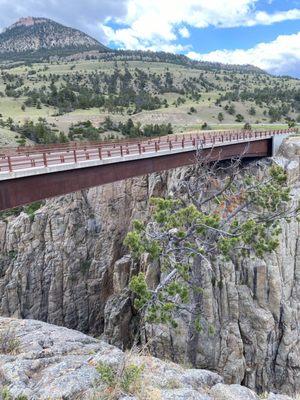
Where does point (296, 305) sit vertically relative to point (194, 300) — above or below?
below

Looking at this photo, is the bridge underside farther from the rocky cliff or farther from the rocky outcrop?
the rocky outcrop

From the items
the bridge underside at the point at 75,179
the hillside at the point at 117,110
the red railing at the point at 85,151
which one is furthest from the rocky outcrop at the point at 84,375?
the hillside at the point at 117,110

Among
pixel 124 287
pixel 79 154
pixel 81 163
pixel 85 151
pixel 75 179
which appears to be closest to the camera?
pixel 81 163

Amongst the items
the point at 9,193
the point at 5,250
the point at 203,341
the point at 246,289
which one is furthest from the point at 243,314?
the point at 5,250

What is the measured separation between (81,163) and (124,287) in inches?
511

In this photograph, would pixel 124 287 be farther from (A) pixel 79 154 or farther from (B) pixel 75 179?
(A) pixel 79 154

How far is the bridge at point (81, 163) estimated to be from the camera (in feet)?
60.5

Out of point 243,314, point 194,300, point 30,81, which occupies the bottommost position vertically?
point 243,314

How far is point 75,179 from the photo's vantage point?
21.5 m

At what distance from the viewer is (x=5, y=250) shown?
111ft

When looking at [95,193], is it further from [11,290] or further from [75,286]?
[11,290]

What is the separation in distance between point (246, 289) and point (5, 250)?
23598 mm

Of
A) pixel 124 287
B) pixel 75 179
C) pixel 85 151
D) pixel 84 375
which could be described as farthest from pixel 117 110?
pixel 84 375

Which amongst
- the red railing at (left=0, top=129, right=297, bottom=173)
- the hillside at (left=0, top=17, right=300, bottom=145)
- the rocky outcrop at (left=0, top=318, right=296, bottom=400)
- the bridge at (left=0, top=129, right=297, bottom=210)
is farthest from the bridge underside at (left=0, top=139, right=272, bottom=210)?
the hillside at (left=0, top=17, right=300, bottom=145)
